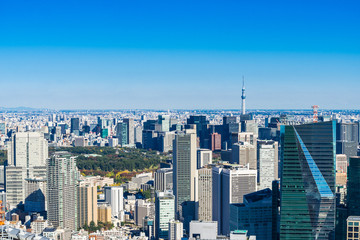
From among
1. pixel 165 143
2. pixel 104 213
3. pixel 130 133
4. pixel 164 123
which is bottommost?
pixel 104 213

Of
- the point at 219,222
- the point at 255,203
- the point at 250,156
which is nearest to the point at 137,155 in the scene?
the point at 250,156

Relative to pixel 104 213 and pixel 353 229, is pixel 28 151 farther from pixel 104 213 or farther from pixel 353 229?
pixel 353 229

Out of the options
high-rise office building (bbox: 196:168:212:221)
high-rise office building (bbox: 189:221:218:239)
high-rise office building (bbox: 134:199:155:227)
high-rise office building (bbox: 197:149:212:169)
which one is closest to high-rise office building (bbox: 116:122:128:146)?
high-rise office building (bbox: 197:149:212:169)

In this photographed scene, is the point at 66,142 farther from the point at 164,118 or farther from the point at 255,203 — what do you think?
the point at 255,203

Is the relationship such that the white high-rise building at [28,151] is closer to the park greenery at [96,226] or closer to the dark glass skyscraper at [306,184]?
the park greenery at [96,226]

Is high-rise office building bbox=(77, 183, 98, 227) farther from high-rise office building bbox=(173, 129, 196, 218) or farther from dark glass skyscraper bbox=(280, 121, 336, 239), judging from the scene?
dark glass skyscraper bbox=(280, 121, 336, 239)

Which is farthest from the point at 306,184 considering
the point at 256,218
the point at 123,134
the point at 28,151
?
the point at 123,134
